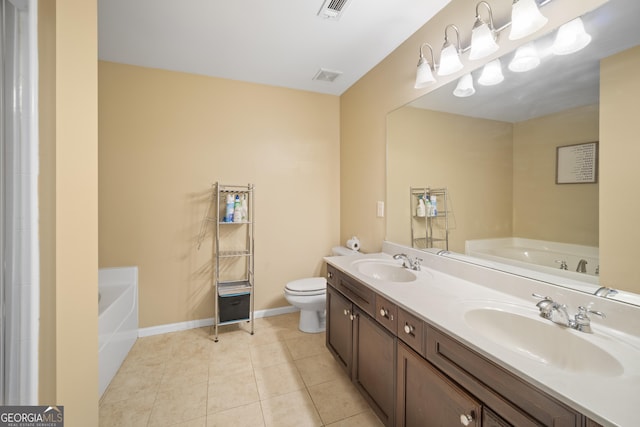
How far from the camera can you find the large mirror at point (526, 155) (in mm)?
1019

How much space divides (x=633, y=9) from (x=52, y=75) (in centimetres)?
206

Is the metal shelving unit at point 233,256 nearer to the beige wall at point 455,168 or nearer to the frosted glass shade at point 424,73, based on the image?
the beige wall at point 455,168

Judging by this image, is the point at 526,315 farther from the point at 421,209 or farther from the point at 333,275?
the point at 333,275

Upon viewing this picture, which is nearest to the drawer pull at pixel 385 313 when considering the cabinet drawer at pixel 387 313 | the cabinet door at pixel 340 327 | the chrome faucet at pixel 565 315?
the cabinet drawer at pixel 387 313

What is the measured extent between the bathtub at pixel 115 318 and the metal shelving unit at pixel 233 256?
0.68 m

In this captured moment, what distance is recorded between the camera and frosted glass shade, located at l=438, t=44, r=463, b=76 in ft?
4.94

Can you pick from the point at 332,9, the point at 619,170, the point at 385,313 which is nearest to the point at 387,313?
the point at 385,313

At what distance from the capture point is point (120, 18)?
176cm

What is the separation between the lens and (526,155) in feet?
4.18

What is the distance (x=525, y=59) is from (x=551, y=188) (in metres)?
0.63

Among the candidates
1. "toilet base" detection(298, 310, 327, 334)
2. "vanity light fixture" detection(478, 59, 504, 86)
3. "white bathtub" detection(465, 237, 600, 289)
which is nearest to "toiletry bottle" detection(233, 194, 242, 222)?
"toilet base" detection(298, 310, 327, 334)

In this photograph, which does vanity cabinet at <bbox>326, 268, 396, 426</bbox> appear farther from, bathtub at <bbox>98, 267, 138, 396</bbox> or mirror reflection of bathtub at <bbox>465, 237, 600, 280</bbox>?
bathtub at <bbox>98, 267, 138, 396</bbox>

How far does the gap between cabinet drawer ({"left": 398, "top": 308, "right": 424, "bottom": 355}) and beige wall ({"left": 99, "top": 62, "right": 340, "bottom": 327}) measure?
1839 mm

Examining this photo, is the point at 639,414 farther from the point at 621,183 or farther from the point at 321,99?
the point at 321,99
